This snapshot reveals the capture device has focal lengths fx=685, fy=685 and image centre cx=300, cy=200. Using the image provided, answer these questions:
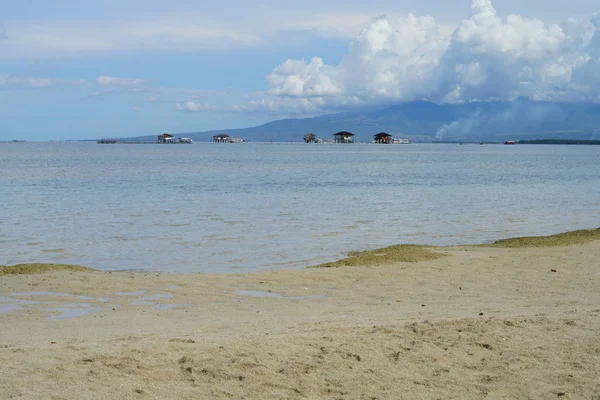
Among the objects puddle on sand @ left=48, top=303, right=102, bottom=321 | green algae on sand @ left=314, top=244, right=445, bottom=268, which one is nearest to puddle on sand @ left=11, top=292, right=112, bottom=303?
puddle on sand @ left=48, top=303, right=102, bottom=321

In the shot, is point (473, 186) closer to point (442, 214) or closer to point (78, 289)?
point (442, 214)

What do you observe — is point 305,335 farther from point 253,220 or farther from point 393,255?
point 253,220

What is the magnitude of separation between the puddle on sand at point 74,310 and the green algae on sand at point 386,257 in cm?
635

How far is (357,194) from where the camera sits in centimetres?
4381

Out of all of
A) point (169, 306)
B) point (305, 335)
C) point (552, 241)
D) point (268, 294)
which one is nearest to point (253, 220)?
point (552, 241)

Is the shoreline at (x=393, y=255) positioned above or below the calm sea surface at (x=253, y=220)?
above

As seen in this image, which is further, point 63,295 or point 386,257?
point 386,257

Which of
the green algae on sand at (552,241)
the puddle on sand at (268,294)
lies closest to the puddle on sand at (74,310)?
the puddle on sand at (268,294)

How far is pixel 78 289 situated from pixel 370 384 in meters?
8.01

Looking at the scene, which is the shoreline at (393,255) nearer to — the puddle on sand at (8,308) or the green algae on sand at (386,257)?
the green algae on sand at (386,257)

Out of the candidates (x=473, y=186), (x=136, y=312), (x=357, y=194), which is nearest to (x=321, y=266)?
(x=136, y=312)

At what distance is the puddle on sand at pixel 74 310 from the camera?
11.3 metres

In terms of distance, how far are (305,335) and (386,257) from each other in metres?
8.65

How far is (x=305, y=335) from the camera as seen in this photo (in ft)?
29.5
